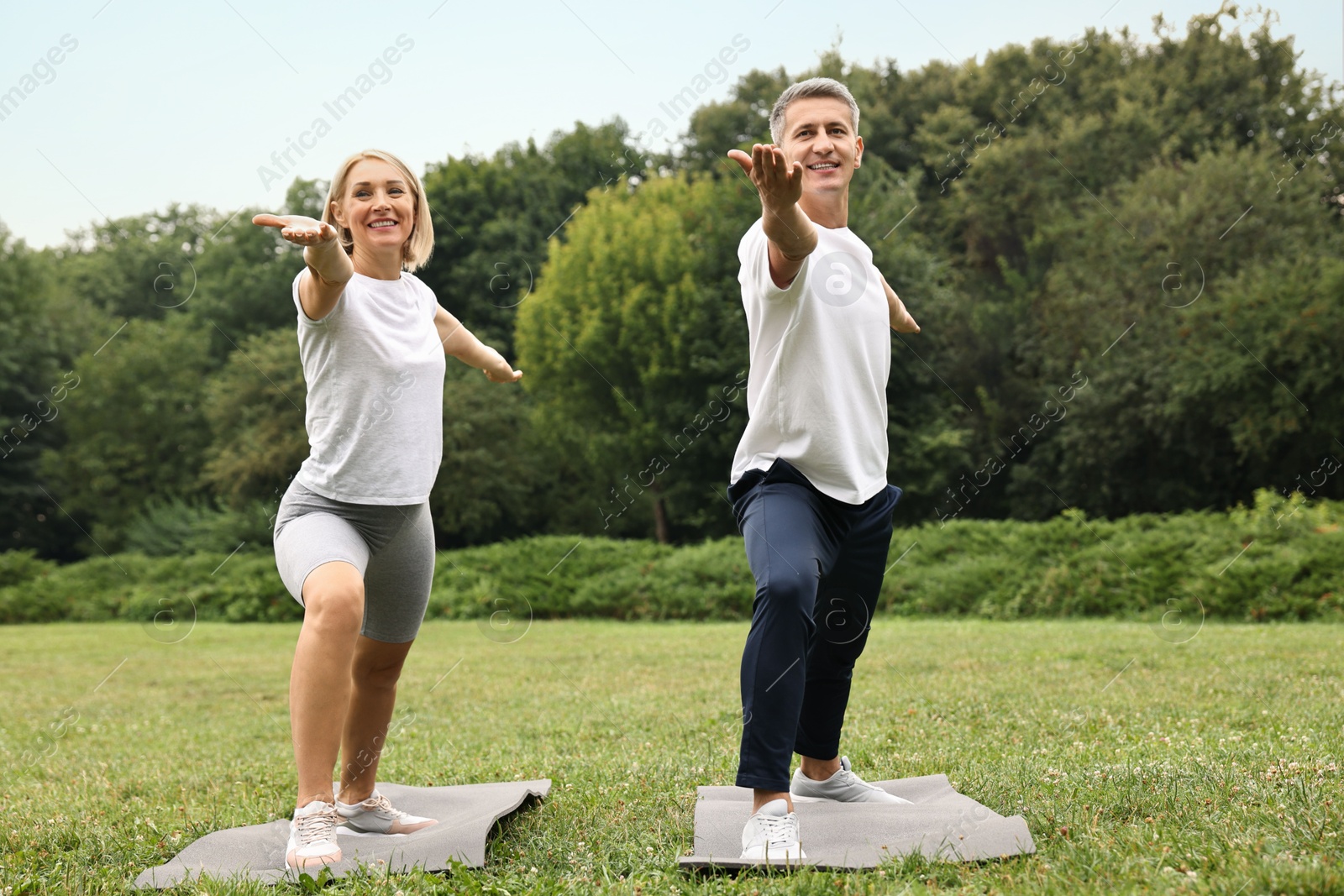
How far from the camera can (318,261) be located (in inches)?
124

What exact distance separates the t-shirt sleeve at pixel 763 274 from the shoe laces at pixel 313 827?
2033 mm

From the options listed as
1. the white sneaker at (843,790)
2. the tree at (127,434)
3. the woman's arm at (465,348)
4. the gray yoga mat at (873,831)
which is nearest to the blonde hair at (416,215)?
the woman's arm at (465,348)

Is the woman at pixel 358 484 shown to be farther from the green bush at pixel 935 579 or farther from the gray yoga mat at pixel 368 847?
the green bush at pixel 935 579

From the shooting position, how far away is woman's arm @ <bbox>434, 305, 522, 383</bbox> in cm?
405

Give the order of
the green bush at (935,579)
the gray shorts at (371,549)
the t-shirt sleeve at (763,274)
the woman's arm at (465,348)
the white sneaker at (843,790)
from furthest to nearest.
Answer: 1. the green bush at (935,579)
2. the woman's arm at (465,348)
3. the white sneaker at (843,790)
4. the gray shorts at (371,549)
5. the t-shirt sleeve at (763,274)

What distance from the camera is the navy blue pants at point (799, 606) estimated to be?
9.80ft

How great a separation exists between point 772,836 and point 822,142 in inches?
81.8

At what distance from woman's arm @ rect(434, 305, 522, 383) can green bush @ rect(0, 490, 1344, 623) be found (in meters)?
9.63

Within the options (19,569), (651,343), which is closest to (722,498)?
(651,343)

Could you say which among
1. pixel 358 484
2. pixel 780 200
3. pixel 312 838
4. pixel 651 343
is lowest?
pixel 312 838

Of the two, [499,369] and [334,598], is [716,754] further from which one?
[334,598]

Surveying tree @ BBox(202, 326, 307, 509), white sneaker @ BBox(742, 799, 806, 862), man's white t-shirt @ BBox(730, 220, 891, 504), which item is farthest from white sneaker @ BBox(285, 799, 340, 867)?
tree @ BBox(202, 326, 307, 509)

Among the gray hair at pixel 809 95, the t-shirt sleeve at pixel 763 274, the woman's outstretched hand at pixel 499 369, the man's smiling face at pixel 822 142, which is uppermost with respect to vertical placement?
the gray hair at pixel 809 95

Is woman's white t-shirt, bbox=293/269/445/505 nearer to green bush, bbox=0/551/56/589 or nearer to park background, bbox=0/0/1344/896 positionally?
park background, bbox=0/0/1344/896
